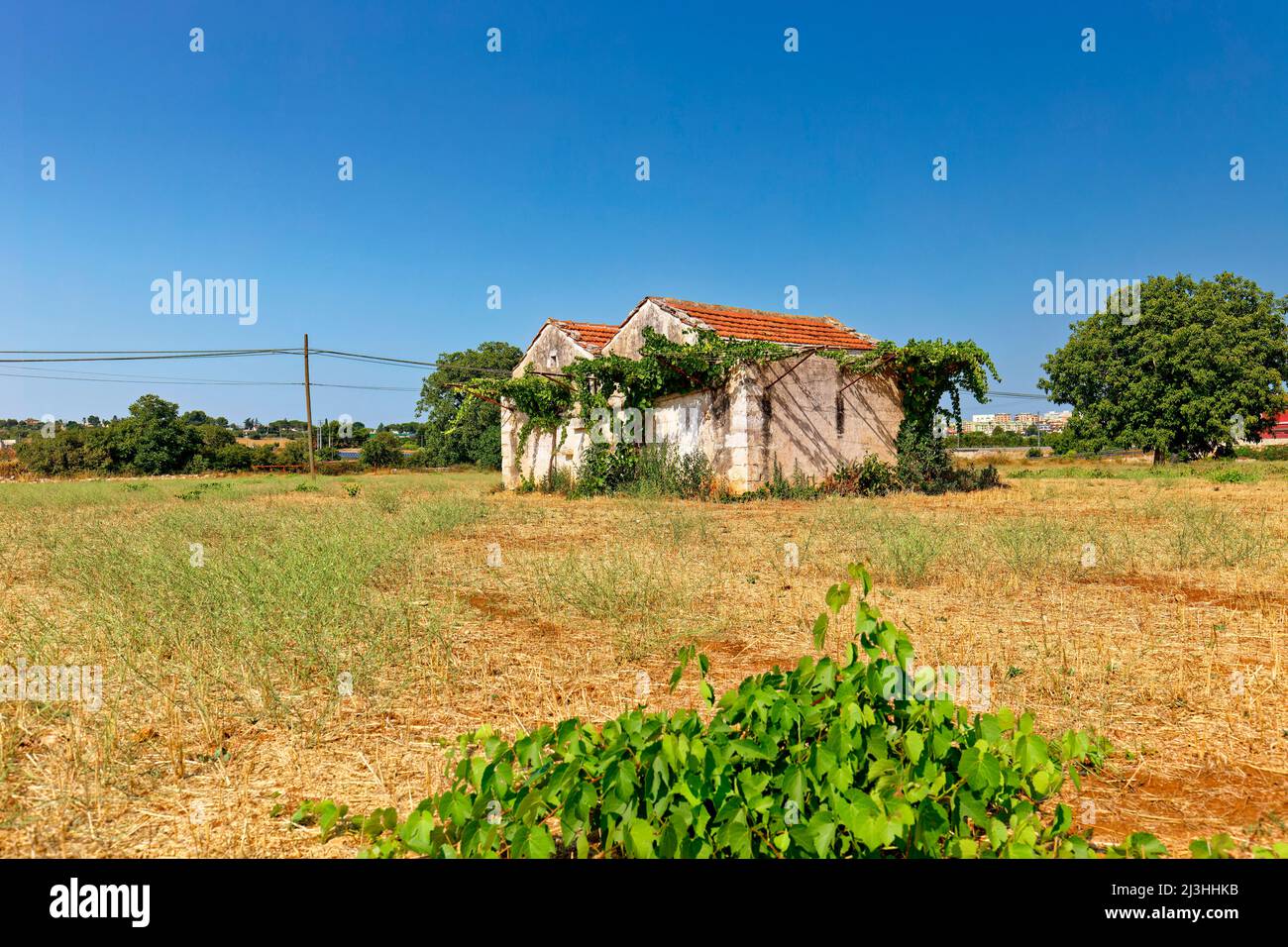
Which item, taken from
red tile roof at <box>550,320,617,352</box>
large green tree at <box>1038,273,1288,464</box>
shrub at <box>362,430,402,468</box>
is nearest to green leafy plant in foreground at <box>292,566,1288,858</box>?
red tile roof at <box>550,320,617,352</box>

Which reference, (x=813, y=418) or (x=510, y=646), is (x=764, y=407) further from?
(x=510, y=646)

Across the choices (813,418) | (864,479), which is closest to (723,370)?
(813,418)

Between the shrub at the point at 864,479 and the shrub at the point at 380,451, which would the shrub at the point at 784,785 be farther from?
the shrub at the point at 380,451

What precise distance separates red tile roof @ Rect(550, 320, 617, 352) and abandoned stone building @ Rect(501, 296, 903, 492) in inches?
6.0

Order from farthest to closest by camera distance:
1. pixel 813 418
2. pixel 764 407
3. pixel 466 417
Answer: pixel 466 417 < pixel 813 418 < pixel 764 407

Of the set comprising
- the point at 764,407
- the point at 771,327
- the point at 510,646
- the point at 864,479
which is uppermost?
the point at 771,327

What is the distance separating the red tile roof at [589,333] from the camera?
2070 centimetres

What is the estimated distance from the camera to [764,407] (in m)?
16.0

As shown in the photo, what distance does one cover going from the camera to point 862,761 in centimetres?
234

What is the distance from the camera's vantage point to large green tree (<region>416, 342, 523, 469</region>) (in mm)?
41031

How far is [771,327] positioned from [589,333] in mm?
5964

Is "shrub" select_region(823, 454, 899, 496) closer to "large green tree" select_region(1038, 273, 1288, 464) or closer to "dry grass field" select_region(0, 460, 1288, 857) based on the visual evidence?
"dry grass field" select_region(0, 460, 1288, 857)

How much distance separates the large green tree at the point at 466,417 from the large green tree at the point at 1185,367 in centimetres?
3131
